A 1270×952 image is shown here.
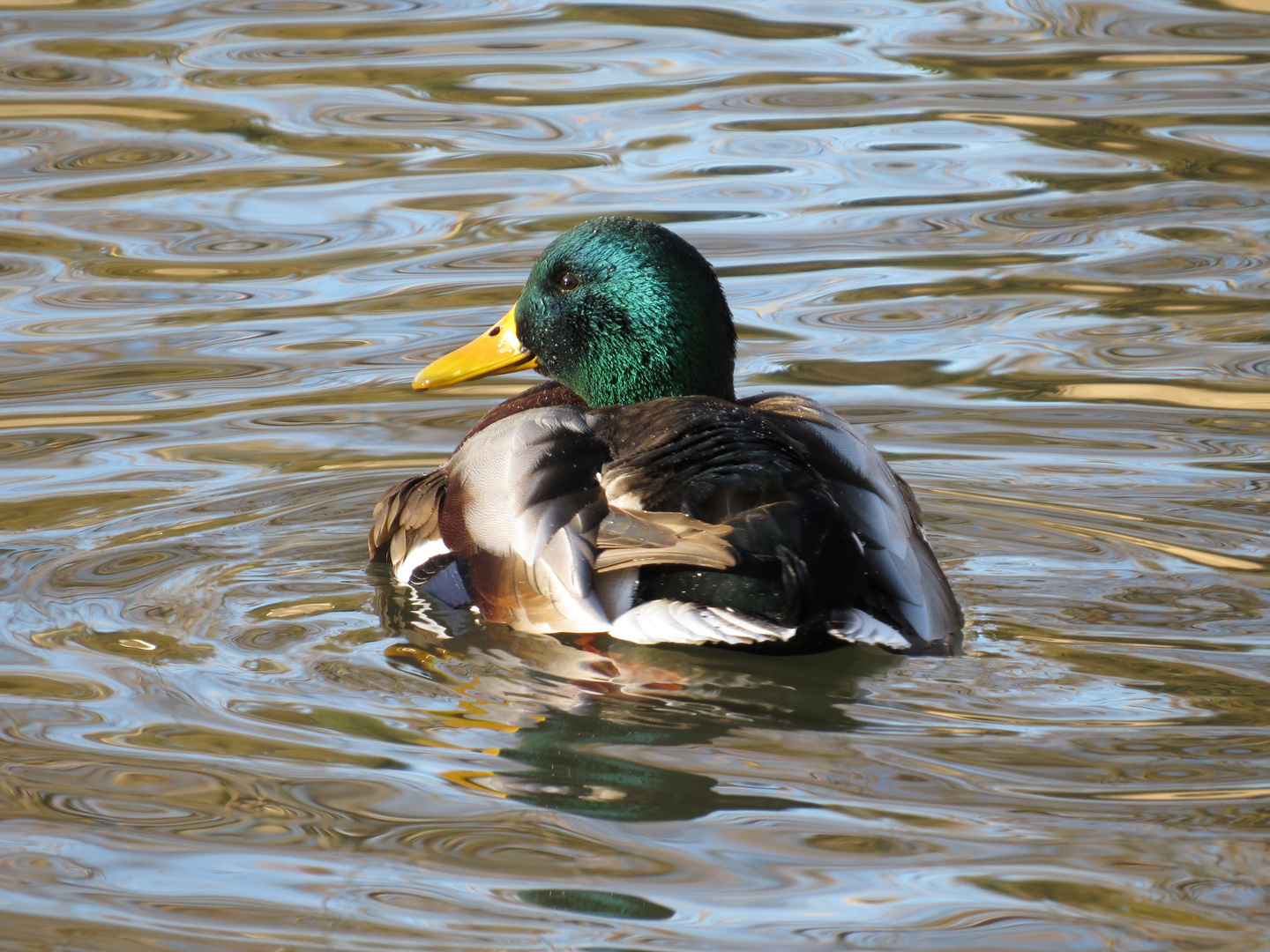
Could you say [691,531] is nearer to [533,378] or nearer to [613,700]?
[613,700]

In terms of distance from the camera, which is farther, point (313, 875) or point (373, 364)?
point (373, 364)

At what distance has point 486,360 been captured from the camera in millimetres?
6484

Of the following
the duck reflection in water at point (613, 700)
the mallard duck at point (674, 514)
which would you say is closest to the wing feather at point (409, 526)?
the mallard duck at point (674, 514)

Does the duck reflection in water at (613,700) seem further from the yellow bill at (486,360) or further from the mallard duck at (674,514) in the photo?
the yellow bill at (486,360)

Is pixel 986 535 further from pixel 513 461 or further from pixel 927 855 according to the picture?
pixel 927 855

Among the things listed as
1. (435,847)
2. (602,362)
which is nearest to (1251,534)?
(602,362)

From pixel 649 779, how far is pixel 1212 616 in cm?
193

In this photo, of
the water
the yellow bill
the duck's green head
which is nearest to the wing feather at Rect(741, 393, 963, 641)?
the water

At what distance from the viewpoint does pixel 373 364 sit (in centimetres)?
831

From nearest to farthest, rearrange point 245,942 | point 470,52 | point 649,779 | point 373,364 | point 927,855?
point 245,942 → point 927,855 → point 649,779 → point 373,364 → point 470,52

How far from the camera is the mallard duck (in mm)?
4688

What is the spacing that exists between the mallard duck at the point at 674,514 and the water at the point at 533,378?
0.18 metres

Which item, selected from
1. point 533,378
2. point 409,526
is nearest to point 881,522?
point 409,526

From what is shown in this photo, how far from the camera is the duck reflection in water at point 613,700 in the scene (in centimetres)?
417
